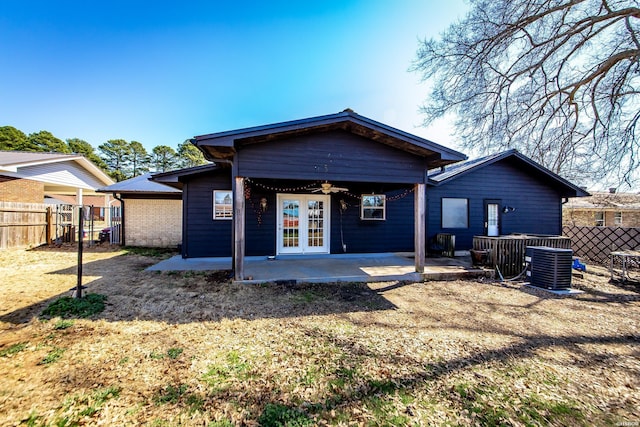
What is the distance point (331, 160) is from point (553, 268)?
5.03 m

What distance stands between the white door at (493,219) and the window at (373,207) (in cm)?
439

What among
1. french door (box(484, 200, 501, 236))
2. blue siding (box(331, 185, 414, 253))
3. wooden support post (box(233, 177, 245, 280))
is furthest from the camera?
french door (box(484, 200, 501, 236))

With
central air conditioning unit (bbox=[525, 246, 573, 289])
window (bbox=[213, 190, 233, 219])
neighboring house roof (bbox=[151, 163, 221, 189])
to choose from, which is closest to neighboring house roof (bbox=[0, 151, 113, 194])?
neighboring house roof (bbox=[151, 163, 221, 189])

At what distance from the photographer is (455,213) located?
9.53m

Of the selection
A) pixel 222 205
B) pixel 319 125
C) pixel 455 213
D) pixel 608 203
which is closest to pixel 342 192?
pixel 319 125

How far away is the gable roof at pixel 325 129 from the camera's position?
4.74 metres

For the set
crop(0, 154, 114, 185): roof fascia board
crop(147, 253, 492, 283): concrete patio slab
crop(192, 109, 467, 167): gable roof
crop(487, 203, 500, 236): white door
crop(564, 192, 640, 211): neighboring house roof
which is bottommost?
crop(147, 253, 492, 283): concrete patio slab

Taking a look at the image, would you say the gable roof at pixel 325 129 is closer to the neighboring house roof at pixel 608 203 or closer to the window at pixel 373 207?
the window at pixel 373 207

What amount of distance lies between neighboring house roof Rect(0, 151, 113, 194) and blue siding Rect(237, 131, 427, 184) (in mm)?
11336

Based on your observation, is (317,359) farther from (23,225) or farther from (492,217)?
(23,225)

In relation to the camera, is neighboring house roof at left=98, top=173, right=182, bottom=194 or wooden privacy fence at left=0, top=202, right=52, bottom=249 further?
neighboring house roof at left=98, top=173, right=182, bottom=194

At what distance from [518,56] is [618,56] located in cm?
220

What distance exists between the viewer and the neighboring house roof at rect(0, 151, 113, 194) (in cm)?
1063

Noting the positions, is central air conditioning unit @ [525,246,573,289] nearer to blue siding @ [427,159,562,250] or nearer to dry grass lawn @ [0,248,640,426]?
dry grass lawn @ [0,248,640,426]
